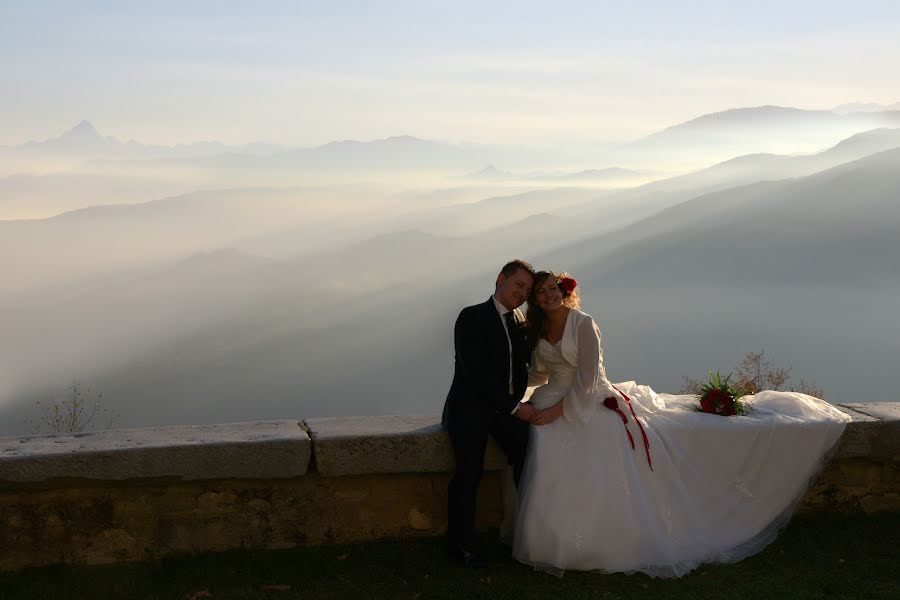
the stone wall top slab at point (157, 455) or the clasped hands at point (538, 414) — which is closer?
the stone wall top slab at point (157, 455)

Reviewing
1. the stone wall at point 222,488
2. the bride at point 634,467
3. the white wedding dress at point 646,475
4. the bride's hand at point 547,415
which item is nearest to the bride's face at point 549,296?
the bride at point 634,467

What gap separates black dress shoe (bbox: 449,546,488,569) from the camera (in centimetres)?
473

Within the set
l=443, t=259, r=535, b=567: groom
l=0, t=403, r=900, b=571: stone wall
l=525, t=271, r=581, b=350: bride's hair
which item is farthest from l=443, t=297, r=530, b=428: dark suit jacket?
l=0, t=403, r=900, b=571: stone wall

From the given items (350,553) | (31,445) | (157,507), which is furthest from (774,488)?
(31,445)

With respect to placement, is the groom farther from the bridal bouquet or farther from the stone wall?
the bridal bouquet

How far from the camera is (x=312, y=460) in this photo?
4.79 meters

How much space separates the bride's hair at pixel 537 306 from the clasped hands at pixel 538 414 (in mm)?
339

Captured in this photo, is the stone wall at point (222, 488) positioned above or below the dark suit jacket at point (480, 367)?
below

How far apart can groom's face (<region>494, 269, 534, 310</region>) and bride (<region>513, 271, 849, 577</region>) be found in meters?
0.09

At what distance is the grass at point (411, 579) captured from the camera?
4484 millimetres

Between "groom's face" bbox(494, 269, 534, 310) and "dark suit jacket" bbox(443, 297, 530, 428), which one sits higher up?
"groom's face" bbox(494, 269, 534, 310)

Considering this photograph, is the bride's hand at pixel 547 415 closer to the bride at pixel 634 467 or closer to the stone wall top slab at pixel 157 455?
the bride at pixel 634 467

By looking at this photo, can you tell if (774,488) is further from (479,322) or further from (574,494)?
(479,322)

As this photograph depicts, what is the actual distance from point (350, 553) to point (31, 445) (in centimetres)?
163
